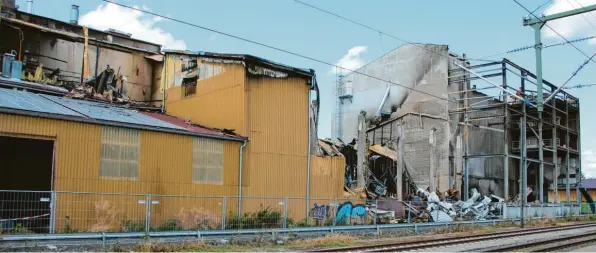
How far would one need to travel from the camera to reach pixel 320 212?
2695 cm

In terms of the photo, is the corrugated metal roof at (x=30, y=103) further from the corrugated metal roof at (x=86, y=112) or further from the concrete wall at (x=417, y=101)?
the concrete wall at (x=417, y=101)

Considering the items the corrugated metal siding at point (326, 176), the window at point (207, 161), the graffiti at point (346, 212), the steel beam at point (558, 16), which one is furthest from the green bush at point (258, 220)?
the steel beam at point (558, 16)

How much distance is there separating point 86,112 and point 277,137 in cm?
909

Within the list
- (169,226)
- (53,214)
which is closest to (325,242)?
(169,226)

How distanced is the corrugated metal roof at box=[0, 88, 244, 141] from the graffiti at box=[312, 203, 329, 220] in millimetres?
5251

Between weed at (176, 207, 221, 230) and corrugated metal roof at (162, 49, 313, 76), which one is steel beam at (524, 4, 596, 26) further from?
weed at (176, 207, 221, 230)

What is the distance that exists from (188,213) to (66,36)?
60.6 feet

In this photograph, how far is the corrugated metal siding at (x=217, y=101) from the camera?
2611 cm

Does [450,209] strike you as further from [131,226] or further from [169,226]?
[131,226]

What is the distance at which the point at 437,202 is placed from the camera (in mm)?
32750

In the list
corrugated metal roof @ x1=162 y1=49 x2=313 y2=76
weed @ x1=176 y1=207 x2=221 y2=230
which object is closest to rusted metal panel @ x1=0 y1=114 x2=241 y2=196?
weed @ x1=176 y1=207 x2=221 y2=230

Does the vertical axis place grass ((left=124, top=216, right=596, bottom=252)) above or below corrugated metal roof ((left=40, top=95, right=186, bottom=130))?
below

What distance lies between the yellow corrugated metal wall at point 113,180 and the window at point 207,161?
230 millimetres

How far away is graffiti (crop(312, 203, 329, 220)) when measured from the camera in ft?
87.9
